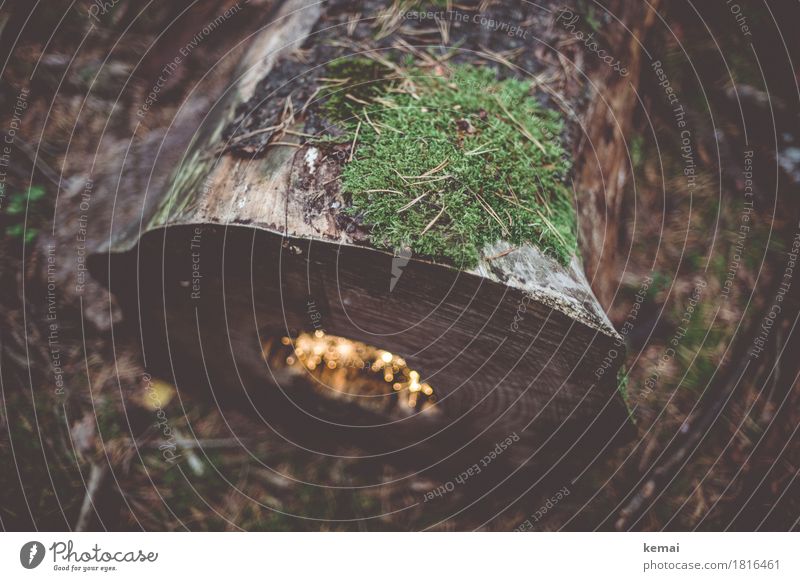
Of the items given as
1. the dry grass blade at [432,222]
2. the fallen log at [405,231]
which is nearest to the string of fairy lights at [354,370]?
the fallen log at [405,231]

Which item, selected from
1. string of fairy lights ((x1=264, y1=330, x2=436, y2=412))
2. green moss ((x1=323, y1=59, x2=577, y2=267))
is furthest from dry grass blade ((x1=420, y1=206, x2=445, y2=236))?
string of fairy lights ((x1=264, y1=330, x2=436, y2=412))

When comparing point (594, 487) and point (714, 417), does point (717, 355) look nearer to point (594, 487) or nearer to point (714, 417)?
point (714, 417)

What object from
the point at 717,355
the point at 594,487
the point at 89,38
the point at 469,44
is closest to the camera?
the point at 469,44

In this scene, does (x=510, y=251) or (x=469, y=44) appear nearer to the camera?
(x=510, y=251)

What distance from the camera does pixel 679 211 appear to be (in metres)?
2.82

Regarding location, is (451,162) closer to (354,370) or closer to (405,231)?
(405,231)

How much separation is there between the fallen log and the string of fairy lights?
46mm

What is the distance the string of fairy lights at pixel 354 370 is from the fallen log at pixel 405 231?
5 centimetres

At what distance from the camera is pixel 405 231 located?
138 cm

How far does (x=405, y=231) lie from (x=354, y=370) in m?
0.75

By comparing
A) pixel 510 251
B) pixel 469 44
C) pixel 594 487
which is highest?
pixel 469 44

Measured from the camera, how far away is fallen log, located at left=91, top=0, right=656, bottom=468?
142cm
